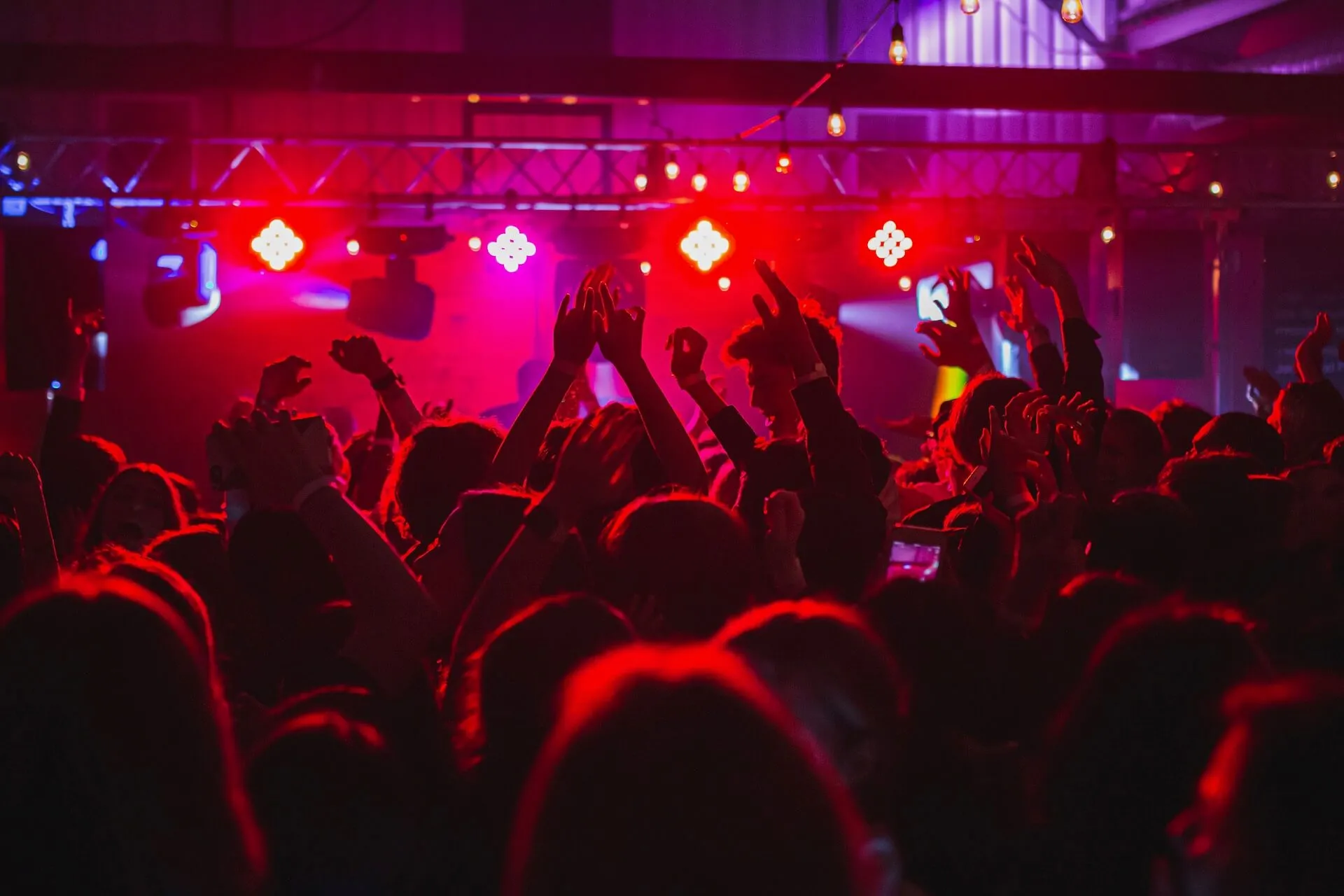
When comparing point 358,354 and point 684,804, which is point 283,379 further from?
point 684,804

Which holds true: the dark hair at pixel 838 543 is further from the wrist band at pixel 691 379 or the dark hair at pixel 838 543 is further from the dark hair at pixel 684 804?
the dark hair at pixel 684 804

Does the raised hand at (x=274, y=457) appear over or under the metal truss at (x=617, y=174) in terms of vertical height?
under

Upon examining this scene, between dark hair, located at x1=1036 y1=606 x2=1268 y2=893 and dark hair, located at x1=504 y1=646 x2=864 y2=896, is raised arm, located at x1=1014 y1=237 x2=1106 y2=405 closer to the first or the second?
dark hair, located at x1=1036 y1=606 x2=1268 y2=893

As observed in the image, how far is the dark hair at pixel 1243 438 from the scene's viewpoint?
3.81 metres

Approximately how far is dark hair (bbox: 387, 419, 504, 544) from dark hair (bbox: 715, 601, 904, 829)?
147cm

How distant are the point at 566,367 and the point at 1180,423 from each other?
2.64m

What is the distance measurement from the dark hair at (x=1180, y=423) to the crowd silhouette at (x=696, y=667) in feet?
3.12

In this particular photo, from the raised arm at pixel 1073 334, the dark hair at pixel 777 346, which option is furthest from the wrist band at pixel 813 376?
the raised arm at pixel 1073 334

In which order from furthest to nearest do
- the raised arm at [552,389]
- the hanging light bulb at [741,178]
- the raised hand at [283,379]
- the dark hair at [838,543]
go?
the hanging light bulb at [741,178] < the raised hand at [283,379] < the raised arm at [552,389] < the dark hair at [838,543]

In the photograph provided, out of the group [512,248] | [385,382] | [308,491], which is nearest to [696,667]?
[308,491]

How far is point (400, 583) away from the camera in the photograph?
6.97 ft

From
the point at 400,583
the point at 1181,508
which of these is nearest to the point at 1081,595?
the point at 1181,508

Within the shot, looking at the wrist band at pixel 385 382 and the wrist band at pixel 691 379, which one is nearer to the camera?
the wrist band at pixel 691 379

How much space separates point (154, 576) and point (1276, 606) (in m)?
2.23
